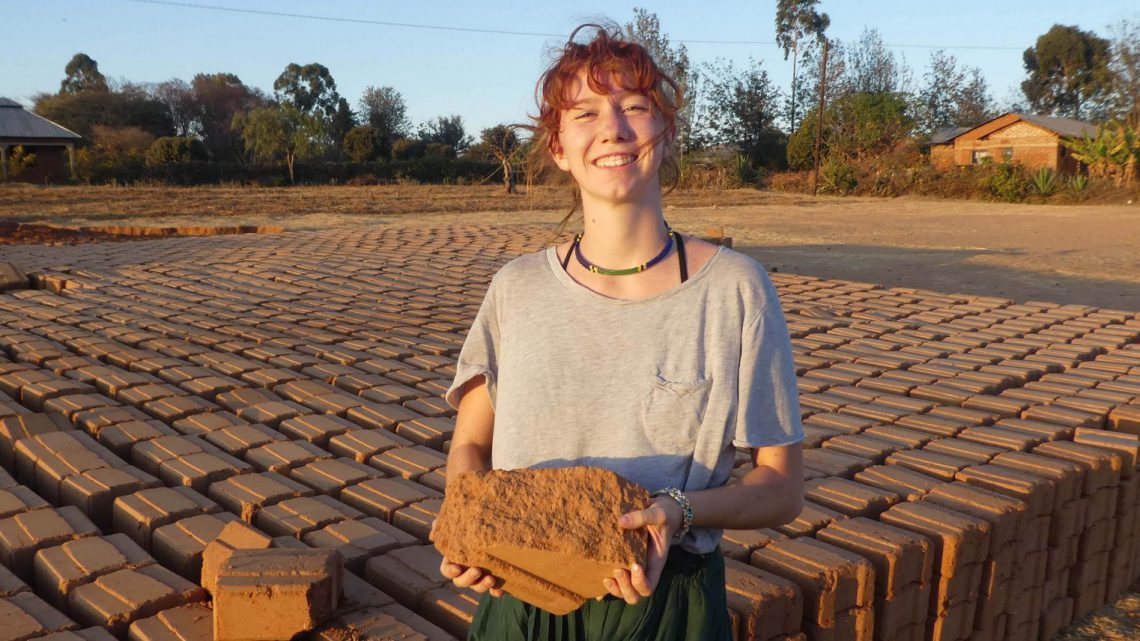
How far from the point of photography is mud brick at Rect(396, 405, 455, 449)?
310 cm

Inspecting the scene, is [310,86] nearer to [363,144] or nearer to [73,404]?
[363,144]

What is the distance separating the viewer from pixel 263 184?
25922mm

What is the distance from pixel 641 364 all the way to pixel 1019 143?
95.6 ft

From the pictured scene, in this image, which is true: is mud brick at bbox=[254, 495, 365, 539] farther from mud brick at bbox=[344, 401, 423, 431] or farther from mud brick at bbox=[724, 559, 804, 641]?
mud brick at bbox=[724, 559, 804, 641]

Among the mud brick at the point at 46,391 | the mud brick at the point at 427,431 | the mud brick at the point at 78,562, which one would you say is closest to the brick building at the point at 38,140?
the mud brick at the point at 46,391

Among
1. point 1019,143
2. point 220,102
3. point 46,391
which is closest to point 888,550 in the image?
point 46,391

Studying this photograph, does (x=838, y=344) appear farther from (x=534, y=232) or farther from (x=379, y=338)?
(x=534, y=232)

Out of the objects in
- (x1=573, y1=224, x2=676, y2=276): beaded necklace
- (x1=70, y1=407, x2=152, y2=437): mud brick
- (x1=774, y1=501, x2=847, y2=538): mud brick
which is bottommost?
(x1=774, y1=501, x2=847, y2=538): mud brick

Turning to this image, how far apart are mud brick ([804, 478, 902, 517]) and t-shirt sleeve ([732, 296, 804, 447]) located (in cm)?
144

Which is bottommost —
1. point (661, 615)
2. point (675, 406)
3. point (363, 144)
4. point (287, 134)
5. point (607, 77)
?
point (661, 615)

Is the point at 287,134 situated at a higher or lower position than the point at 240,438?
higher

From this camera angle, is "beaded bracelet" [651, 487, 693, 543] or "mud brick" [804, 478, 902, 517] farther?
"mud brick" [804, 478, 902, 517]

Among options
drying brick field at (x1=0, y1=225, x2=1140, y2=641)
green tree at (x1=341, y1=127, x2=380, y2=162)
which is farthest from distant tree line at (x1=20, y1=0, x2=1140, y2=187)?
drying brick field at (x1=0, y1=225, x2=1140, y2=641)

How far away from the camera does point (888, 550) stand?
2.19 metres
